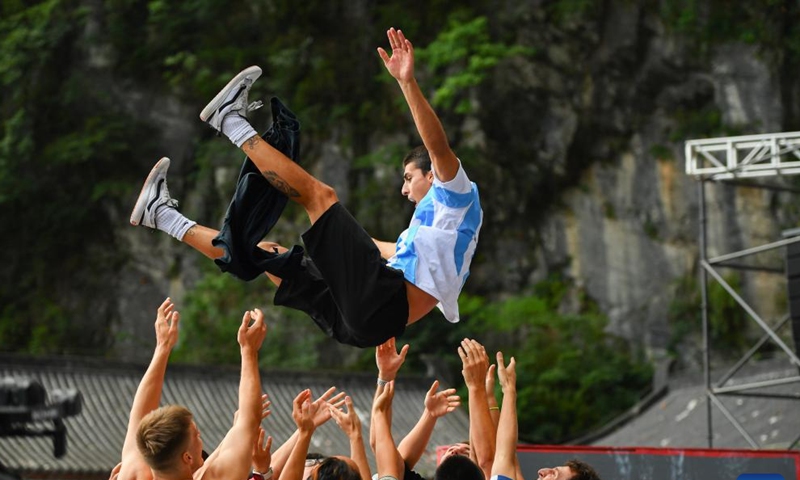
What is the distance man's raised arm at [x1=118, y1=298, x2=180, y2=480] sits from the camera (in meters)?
4.70

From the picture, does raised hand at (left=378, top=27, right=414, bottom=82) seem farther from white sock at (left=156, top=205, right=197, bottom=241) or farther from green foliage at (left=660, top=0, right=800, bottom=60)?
green foliage at (left=660, top=0, right=800, bottom=60)

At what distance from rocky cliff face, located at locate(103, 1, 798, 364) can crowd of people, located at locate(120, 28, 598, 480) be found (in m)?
19.1

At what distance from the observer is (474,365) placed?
543cm

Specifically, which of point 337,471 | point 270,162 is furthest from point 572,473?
point 270,162

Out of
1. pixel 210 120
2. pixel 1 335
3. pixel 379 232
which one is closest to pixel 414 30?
pixel 379 232

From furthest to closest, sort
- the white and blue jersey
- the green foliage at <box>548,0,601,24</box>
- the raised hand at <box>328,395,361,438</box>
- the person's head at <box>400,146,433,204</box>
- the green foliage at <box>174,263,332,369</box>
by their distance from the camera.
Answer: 1. the green foliage at <box>548,0,601,24</box>
2. the green foliage at <box>174,263,332,369</box>
3. the person's head at <box>400,146,433,204</box>
4. the white and blue jersey
5. the raised hand at <box>328,395,361,438</box>

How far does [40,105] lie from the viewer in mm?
27172

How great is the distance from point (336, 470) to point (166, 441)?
673 millimetres

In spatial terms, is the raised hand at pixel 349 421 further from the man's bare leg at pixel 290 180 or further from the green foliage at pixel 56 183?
the green foliage at pixel 56 183

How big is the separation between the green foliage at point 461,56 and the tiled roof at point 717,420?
23.7ft

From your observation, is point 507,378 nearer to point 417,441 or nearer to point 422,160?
point 417,441

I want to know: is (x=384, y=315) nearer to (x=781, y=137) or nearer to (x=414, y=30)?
(x=781, y=137)

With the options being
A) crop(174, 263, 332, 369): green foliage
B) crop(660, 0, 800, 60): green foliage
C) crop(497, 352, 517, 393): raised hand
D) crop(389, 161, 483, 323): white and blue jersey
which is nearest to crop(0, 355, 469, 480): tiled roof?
crop(174, 263, 332, 369): green foliage

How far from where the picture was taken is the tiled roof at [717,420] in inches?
671
